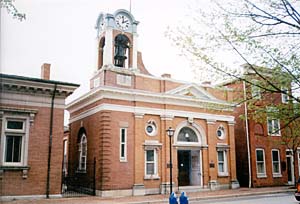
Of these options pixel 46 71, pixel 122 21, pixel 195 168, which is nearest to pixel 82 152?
pixel 46 71

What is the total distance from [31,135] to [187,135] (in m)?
9.85

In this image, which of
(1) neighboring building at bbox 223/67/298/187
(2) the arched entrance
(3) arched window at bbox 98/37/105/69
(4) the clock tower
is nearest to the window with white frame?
(4) the clock tower

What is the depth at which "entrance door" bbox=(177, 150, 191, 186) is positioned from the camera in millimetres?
21375

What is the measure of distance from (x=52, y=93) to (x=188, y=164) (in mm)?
10081

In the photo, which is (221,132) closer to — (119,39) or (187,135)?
(187,135)

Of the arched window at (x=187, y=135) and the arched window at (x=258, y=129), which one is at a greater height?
the arched window at (x=258, y=129)

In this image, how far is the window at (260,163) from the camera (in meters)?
24.7

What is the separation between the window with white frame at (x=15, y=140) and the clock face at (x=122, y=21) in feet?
26.9

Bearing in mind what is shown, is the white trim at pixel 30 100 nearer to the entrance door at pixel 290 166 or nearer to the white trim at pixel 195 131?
the white trim at pixel 195 131

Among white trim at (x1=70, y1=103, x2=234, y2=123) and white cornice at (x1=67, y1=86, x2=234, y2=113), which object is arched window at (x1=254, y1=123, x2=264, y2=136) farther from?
white cornice at (x1=67, y1=86, x2=234, y2=113)

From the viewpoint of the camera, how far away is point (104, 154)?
1808 cm

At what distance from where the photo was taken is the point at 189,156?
22125 millimetres

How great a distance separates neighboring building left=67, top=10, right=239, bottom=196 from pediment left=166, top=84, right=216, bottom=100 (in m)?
0.06

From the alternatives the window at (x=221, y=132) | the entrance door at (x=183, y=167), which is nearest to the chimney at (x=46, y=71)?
the entrance door at (x=183, y=167)
